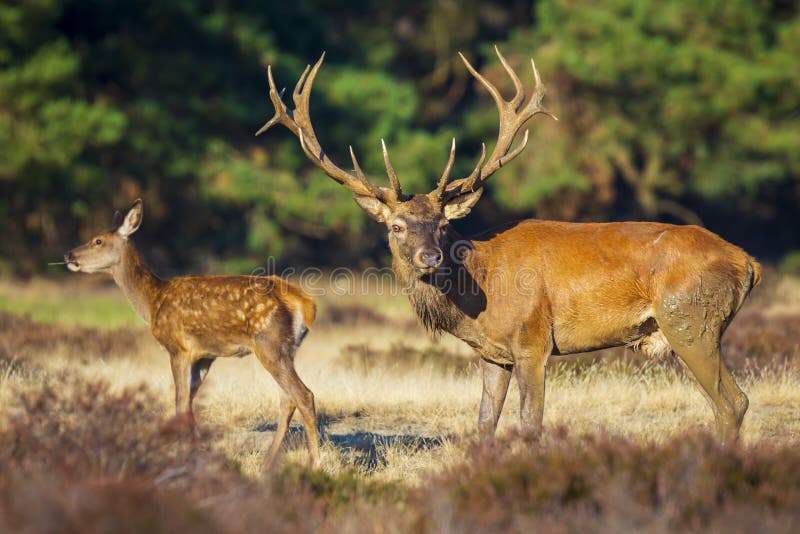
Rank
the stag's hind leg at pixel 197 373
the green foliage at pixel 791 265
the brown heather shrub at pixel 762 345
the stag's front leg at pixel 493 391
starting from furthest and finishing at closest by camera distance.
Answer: the green foliage at pixel 791 265, the brown heather shrub at pixel 762 345, the stag's hind leg at pixel 197 373, the stag's front leg at pixel 493 391

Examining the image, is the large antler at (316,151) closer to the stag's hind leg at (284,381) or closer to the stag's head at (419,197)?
the stag's head at (419,197)

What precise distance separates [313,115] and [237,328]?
14380 mm

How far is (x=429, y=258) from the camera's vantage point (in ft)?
22.3

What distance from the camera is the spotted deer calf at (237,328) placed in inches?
273

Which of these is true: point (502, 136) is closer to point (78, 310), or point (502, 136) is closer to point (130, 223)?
point (130, 223)


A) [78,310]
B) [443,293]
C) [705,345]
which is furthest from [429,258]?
[78,310]

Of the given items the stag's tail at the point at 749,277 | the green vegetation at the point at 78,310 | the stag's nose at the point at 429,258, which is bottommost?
the green vegetation at the point at 78,310

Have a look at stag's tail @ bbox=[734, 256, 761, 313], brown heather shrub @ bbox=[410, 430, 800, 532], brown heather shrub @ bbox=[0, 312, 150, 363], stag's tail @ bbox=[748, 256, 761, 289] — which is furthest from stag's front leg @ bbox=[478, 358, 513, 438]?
brown heather shrub @ bbox=[0, 312, 150, 363]

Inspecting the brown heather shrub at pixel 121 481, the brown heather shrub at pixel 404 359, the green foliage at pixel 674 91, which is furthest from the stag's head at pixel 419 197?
the green foliage at pixel 674 91

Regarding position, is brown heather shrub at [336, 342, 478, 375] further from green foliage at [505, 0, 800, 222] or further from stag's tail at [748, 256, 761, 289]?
green foliage at [505, 0, 800, 222]

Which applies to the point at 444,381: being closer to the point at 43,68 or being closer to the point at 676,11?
the point at 43,68

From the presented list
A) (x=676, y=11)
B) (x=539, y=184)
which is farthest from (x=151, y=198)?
(x=676, y=11)

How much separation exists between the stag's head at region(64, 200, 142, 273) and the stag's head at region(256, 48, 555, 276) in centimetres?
155

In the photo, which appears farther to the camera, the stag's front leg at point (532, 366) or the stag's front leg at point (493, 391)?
the stag's front leg at point (493, 391)
